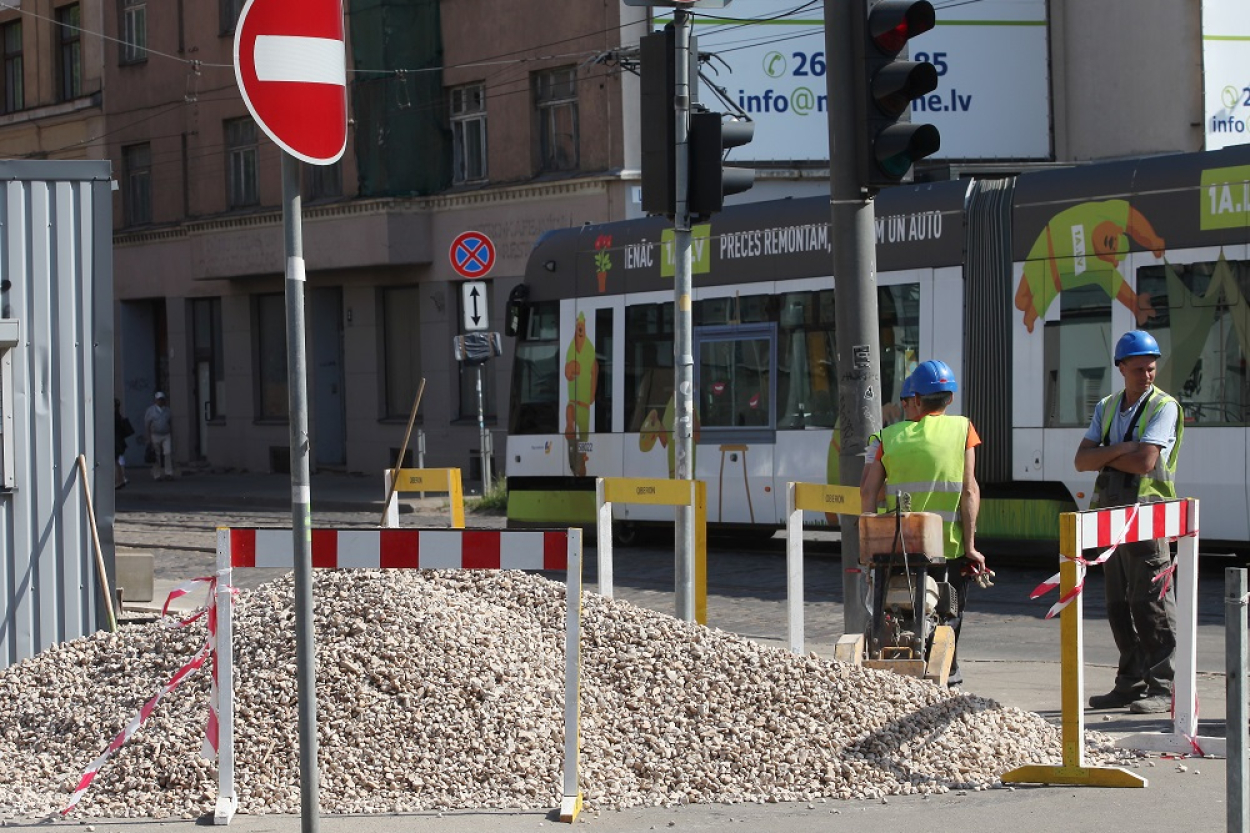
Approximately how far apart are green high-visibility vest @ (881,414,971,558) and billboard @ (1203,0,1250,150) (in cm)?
2247

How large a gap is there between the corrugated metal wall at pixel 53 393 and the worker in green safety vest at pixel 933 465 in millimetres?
4696

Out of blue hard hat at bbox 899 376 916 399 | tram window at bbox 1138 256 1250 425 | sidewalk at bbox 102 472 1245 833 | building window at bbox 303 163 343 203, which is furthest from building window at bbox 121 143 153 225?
blue hard hat at bbox 899 376 916 399

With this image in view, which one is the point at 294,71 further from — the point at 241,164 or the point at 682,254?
the point at 241,164

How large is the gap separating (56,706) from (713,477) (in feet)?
32.5

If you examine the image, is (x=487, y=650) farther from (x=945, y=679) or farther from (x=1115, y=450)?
(x=1115, y=450)

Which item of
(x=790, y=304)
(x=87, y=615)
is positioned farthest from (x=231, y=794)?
(x=790, y=304)

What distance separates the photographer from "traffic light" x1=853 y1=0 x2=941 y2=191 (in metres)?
8.66

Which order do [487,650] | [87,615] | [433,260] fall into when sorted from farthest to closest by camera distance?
[433,260] < [87,615] < [487,650]

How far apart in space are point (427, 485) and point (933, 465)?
469 cm

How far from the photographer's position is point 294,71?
17.3 feet

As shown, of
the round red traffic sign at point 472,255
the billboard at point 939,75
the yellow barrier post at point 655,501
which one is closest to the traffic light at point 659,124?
the yellow barrier post at point 655,501

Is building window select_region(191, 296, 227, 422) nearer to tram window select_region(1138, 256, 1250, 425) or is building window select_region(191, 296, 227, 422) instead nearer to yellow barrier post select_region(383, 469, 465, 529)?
yellow barrier post select_region(383, 469, 465, 529)

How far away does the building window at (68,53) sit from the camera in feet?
136

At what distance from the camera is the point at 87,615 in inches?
405
